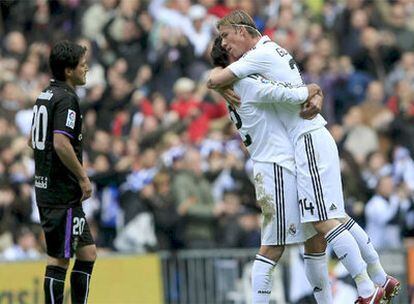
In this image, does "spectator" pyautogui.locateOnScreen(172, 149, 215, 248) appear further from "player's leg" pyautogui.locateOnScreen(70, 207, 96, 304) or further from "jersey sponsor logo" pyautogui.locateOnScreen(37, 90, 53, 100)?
"jersey sponsor logo" pyautogui.locateOnScreen(37, 90, 53, 100)

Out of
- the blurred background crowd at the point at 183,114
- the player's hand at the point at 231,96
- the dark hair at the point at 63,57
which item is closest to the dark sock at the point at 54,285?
the dark hair at the point at 63,57

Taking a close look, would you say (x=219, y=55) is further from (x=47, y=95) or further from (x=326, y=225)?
(x=326, y=225)

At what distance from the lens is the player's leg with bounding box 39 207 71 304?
12.6 m

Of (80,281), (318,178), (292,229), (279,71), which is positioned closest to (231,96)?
(279,71)

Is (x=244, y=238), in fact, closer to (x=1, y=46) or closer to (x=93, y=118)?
(x=93, y=118)

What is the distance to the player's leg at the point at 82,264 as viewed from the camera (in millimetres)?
12719

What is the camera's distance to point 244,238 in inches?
783

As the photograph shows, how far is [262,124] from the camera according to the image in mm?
12523

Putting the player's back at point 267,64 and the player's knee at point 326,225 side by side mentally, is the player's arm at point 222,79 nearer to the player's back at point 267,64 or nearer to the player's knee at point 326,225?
the player's back at point 267,64

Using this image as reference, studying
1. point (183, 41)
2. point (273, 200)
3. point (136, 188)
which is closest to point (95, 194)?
point (136, 188)

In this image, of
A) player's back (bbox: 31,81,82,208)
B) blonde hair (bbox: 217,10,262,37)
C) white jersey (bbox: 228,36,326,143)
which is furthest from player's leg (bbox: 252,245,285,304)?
blonde hair (bbox: 217,10,262,37)

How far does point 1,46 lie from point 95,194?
537 centimetres

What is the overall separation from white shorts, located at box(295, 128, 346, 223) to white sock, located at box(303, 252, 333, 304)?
0.49m

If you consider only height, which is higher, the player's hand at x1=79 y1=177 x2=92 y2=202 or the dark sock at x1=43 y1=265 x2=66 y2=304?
the player's hand at x1=79 y1=177 x2=92 y2=202
